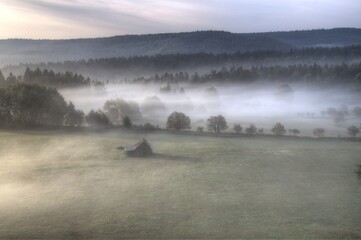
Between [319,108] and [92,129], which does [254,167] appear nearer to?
[92,129]

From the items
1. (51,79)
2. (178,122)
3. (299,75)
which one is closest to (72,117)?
(178,122)

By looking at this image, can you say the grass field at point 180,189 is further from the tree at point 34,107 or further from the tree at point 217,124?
the tree at point 34,107

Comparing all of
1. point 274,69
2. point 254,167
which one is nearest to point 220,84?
point 274,69

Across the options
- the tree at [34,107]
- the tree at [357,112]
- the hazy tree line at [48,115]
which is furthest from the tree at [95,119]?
the tree at [357,112]

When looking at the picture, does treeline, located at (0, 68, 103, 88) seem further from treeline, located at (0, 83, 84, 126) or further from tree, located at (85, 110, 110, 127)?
tree, located at (85, 110, 110, 127)

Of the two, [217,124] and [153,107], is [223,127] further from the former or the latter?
[153,107]

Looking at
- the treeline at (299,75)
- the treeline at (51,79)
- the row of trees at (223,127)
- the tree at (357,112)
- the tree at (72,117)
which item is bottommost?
the row of trees at (223,127)

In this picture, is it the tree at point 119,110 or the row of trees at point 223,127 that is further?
the tree at point 119,110

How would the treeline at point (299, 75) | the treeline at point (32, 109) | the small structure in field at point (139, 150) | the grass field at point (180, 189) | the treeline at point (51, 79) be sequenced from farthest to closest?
the treeline at point (299, 75) → the treeline at point (51, 79) → the treeline at point (32, 109) → the small structure in field at point (139, 150) → the grass field at point (180, 189)
